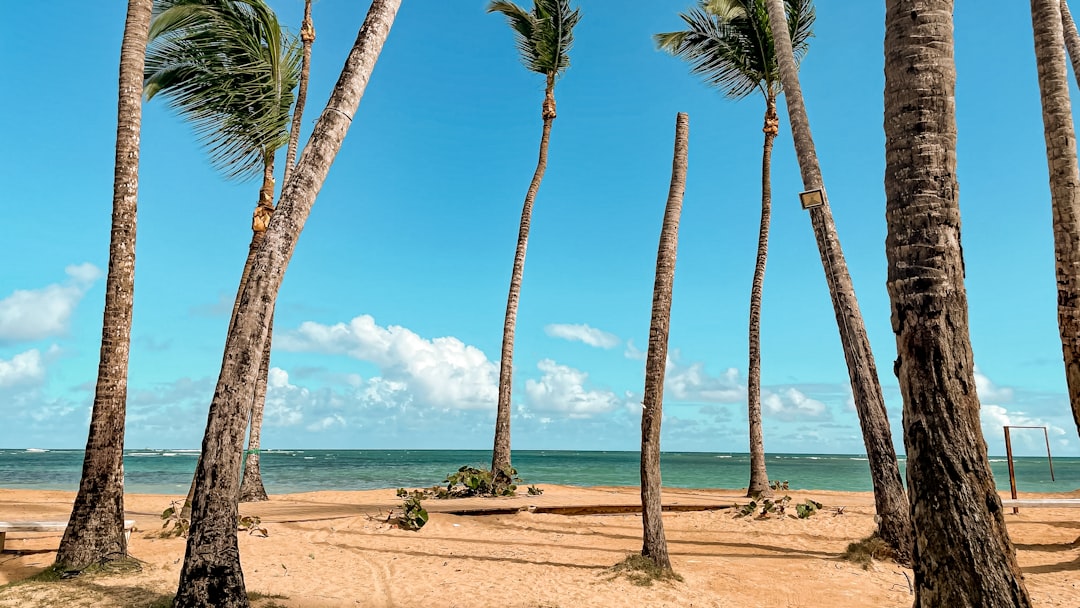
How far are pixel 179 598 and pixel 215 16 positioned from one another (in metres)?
10.4

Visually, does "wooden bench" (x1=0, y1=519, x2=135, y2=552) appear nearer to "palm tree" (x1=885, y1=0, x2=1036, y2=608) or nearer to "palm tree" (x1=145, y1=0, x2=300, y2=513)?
"palm tree" (x1=145, y1=0, x2=300, y2=513)

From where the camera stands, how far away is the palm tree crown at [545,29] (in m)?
18.7

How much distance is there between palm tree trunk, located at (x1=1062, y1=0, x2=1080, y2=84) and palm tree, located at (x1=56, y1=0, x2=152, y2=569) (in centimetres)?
1414

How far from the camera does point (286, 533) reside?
9844mm

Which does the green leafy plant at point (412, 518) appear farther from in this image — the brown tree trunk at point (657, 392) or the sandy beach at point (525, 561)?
the brown tree trunk at point (657, 392)

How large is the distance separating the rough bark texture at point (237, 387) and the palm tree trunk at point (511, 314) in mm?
9736

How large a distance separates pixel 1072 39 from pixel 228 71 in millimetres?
14762

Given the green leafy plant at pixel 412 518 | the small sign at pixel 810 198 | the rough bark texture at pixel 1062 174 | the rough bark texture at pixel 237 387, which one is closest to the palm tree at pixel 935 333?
the small sign at pixel 810 198

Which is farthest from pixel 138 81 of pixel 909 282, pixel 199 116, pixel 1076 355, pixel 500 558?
pixel 1076 355

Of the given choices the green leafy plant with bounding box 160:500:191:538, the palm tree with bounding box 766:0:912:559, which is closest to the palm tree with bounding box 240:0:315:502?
the green leafy plant with bounding box 160:500:191:538

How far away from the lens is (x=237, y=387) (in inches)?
216

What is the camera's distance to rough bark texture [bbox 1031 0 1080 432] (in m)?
7.62

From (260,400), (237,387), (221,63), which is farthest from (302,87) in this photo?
(237,387)

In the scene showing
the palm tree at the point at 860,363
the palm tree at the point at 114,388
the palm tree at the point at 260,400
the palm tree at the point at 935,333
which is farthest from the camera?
the palm tree at the point at 260,400
